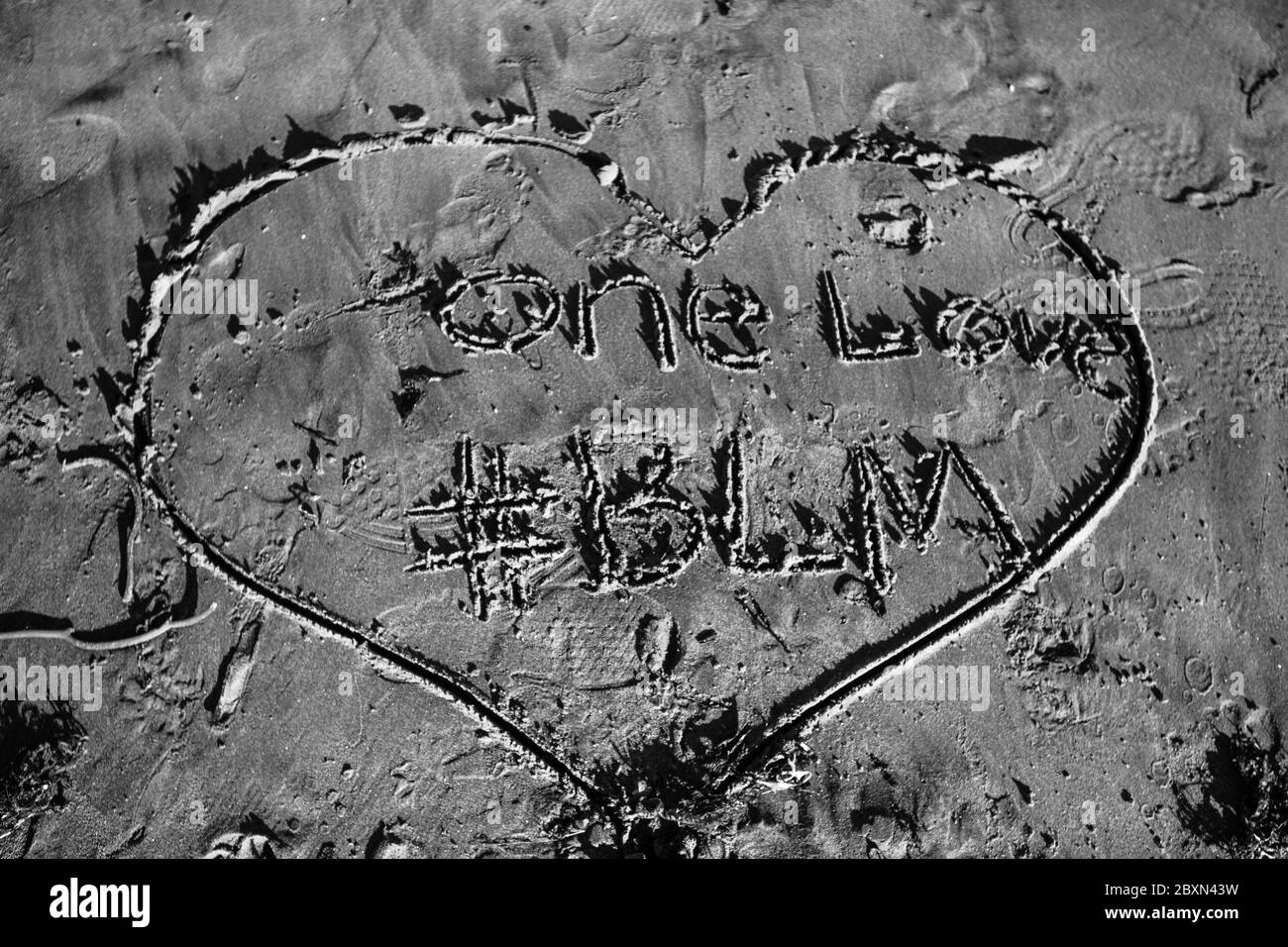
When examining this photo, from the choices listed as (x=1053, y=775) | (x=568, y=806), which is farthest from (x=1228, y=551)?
(x=568, y=806)

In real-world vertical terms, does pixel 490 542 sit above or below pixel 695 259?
below

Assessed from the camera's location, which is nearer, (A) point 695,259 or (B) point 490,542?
(B) point 490,542
